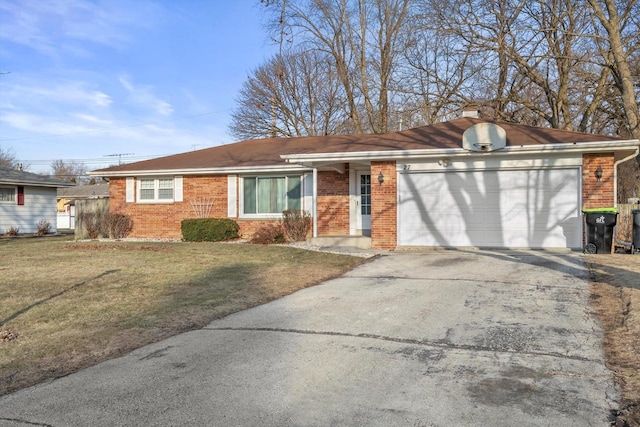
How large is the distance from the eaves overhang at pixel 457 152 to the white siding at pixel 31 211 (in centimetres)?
1664

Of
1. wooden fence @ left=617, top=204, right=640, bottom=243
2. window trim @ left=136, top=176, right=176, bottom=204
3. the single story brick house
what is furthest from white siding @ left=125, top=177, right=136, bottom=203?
wooden fence @ left=617, top=204, right=640, bottom=243

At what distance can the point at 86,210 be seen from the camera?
1945 centimetres

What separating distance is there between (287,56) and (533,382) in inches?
1287

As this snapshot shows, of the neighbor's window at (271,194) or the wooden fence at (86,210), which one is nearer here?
the neighbor's window at (271,194)

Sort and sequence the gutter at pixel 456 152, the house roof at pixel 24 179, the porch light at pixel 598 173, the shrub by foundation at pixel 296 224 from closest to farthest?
the gutter at pixel 456 152
the porch light at pixel 598 173
the shrub by foundation at pixel 296 224
the house roof at pixel 24 179

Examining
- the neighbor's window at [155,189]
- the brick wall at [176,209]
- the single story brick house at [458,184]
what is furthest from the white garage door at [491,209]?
the neighbor's window at [155,189]

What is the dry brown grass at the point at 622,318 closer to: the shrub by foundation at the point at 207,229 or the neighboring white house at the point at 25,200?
the shrub by foundation at the point at 207,229

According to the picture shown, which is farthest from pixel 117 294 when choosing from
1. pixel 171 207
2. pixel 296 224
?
pixel 171 207

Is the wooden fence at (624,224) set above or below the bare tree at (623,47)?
below

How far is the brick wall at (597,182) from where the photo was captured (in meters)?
12.5

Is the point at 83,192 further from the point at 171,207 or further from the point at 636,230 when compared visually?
the point at 636,230

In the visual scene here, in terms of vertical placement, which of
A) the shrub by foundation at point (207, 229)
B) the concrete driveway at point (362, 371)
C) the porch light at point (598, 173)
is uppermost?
the porch light at point (598, 173)

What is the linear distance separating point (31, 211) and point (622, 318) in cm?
2636

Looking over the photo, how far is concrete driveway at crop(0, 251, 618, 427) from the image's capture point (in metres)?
3.60
